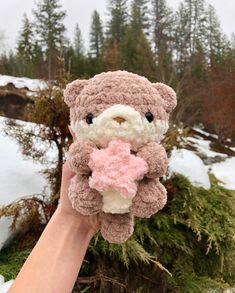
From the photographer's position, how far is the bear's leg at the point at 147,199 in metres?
0.74

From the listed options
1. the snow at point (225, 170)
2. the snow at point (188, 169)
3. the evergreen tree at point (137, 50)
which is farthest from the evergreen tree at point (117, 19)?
the snow at point (188, 169)

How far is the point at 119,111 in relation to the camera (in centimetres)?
73

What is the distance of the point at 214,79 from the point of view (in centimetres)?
1413

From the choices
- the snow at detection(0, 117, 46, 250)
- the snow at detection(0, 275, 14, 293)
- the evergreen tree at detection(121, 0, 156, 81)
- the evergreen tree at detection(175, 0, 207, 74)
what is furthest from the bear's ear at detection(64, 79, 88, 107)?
the evergreen tree at detection(175, 0, 207, 74)

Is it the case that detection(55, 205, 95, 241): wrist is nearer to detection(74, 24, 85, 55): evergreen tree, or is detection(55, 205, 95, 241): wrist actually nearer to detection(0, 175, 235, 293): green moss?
detection(0, 175, 235, 293): green moss

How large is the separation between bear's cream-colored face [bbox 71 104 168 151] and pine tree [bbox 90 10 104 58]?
2427 centimetres

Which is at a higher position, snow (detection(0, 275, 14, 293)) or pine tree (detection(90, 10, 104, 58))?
pine tree (detection(90, 10, 104, 58))

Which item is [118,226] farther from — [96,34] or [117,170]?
[96,34]

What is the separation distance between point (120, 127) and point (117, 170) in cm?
8

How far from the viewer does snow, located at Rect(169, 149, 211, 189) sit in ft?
9.44

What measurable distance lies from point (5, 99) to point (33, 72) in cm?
1300

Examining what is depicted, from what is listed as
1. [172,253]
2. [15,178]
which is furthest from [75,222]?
[15,178]

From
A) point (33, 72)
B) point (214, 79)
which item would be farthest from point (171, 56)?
point (33, 72)

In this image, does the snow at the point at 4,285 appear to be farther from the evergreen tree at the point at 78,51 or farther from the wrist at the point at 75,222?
the evergreen tree at the point at 78,51
